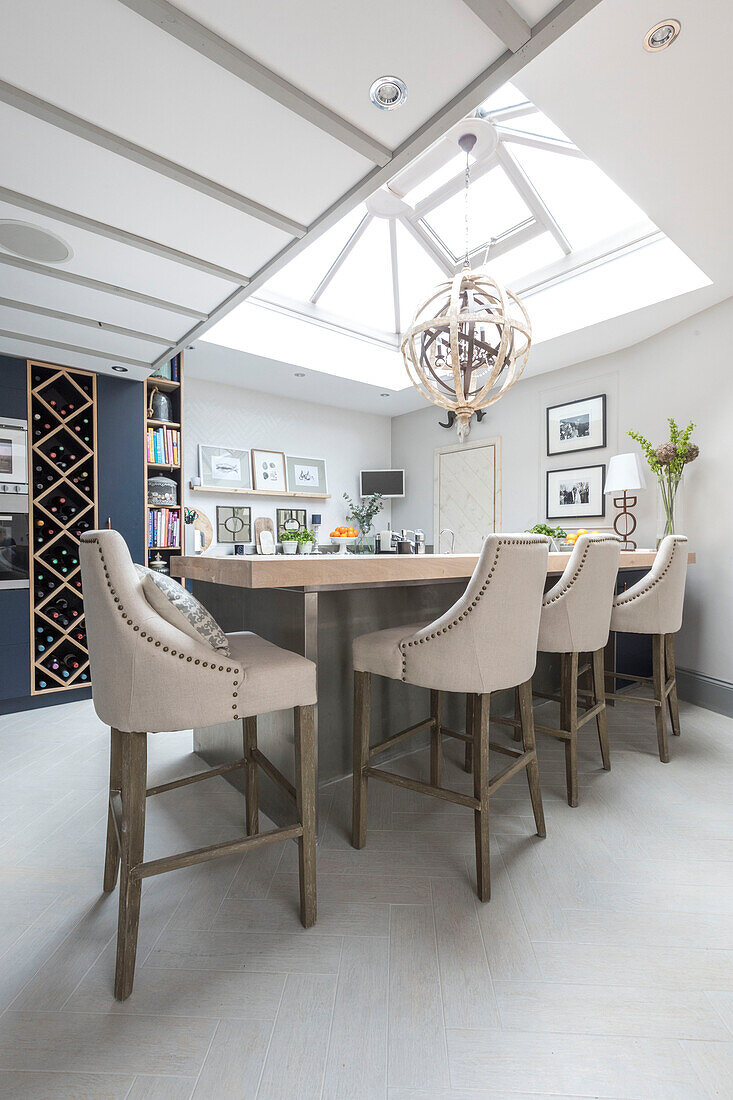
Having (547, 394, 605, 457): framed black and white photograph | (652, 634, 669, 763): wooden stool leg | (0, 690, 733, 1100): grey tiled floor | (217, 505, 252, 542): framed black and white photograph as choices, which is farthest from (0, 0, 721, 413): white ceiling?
(217, 505, 252, 542): framed black and white photograph

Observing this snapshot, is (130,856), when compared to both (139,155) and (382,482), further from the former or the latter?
(382,482)

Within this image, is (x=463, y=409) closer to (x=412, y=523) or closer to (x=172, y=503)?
(x=172, y=503)

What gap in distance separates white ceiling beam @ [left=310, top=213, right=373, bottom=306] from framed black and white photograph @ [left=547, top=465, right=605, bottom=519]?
270 centimetres

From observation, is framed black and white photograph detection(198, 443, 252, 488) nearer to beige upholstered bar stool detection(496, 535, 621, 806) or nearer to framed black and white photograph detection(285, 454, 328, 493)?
framed black and white photograph detection(285, 454, 328, 493)

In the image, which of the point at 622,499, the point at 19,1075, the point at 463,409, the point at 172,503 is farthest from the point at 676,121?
the point at 172,503

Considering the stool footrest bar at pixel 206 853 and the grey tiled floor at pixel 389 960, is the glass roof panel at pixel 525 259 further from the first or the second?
the stool footrest bar at pixel 206 853

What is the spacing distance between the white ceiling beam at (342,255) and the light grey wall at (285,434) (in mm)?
1409

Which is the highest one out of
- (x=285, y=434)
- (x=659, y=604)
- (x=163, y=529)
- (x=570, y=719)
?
(x=285, y=434)

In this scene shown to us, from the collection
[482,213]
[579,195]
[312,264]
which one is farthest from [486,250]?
[312,264]

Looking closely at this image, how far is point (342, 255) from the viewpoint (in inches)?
171

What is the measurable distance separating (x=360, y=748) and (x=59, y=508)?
10.3ft

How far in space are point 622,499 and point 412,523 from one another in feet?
9.32

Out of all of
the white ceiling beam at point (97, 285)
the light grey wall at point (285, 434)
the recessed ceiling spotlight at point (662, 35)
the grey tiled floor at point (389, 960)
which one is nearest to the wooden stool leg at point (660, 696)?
the grey tiled floor at point (389, 960)

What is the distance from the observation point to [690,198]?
2391 mm
